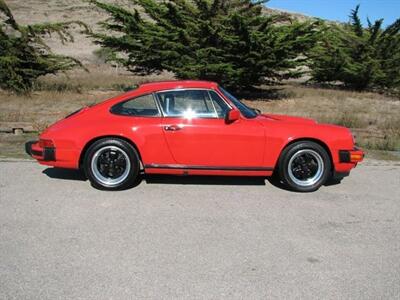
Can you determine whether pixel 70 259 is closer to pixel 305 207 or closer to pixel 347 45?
pixel 305 207

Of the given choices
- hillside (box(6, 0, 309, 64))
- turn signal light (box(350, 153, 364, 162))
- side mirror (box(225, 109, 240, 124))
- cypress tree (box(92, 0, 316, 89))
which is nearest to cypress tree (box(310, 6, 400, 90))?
cypress tree (box(92, 0, 316, 89))

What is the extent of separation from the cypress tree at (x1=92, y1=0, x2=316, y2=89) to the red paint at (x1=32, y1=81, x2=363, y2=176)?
11.0m

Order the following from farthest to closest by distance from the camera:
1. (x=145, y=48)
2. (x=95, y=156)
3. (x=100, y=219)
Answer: (x=145, y=48) → (x=95, y=156) → (x=100, y=219)

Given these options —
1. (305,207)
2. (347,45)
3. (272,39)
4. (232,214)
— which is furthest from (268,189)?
(347,45)

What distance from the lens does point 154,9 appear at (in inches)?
752

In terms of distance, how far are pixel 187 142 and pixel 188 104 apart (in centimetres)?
53

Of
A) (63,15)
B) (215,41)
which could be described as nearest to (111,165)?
(215,41)

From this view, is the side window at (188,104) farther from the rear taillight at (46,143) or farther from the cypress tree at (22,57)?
the cypress tree at (22,57)

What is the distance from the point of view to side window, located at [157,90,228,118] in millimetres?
6215

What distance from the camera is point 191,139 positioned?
610 cm

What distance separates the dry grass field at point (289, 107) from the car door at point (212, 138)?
11.0 feet

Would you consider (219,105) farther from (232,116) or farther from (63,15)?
(63,15)

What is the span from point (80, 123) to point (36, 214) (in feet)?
4.74

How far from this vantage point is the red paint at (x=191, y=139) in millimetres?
6098
